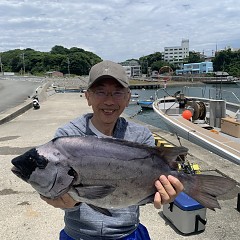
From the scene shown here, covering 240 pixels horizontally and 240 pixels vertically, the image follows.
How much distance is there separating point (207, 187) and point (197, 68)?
130m

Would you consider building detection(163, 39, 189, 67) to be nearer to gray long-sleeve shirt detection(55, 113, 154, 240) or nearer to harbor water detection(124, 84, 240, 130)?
harbor water detection(124, 84, 240, 130)

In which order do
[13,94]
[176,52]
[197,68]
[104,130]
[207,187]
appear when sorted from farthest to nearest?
[176,52]
[197,68]
[13,94]
[104,130]
[207,187]

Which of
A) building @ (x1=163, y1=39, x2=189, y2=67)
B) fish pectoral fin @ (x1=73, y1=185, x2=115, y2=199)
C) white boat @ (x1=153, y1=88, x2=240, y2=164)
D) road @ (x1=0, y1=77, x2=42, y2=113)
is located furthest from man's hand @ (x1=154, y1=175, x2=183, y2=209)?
building @ (x1=163, y1=39, x2=189, y2=67)

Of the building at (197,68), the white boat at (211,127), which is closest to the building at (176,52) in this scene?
the building at (197,68)

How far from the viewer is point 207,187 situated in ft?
5.79

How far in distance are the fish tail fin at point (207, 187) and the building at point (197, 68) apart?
400 ft

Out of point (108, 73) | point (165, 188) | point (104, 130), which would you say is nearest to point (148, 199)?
point (165, 188)

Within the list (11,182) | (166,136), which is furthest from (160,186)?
(166,136)

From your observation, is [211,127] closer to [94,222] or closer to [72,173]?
[94,222]

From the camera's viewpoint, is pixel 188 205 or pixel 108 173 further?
pixel 188 205

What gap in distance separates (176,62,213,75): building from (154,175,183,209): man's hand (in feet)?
400

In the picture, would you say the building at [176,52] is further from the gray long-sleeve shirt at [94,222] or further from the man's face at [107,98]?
the gray long-sleeve shirt at [94,222]

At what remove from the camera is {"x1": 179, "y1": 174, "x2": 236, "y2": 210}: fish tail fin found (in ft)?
5.71

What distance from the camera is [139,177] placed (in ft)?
5.84
